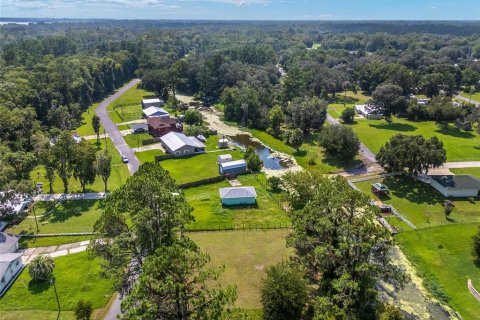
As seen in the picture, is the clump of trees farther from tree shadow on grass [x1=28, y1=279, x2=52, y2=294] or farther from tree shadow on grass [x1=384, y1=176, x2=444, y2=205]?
tree shadow on grass [x1=28, y1=279, x2=52, y2=294]

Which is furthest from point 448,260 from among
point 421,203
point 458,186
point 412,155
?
point 412,155

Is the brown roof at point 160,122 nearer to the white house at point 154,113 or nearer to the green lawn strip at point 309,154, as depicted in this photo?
the white house at point 154,113

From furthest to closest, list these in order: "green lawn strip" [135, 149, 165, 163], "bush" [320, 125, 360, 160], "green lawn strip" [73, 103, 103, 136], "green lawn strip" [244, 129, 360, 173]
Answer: "green lawn strip" [73, 103, 103, 136] < "green lawn strip" [135, 149, 165, 163] < "bush" [320, 125, 360, 160] < "green lawn strip" [244, 129, 360, 173]

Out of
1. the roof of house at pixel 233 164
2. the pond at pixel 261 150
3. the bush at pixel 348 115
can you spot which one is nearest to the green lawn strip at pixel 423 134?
the bush at pixel 348 115

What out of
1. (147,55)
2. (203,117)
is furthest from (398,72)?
(147,55)

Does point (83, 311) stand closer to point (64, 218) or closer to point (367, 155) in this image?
point (64, 218)

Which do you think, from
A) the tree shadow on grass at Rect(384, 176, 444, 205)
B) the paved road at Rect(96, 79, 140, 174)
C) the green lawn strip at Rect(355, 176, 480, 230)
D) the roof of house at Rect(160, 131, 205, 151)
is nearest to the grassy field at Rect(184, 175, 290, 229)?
the green lawn strip at Rect(355, 176, 480, 230)
